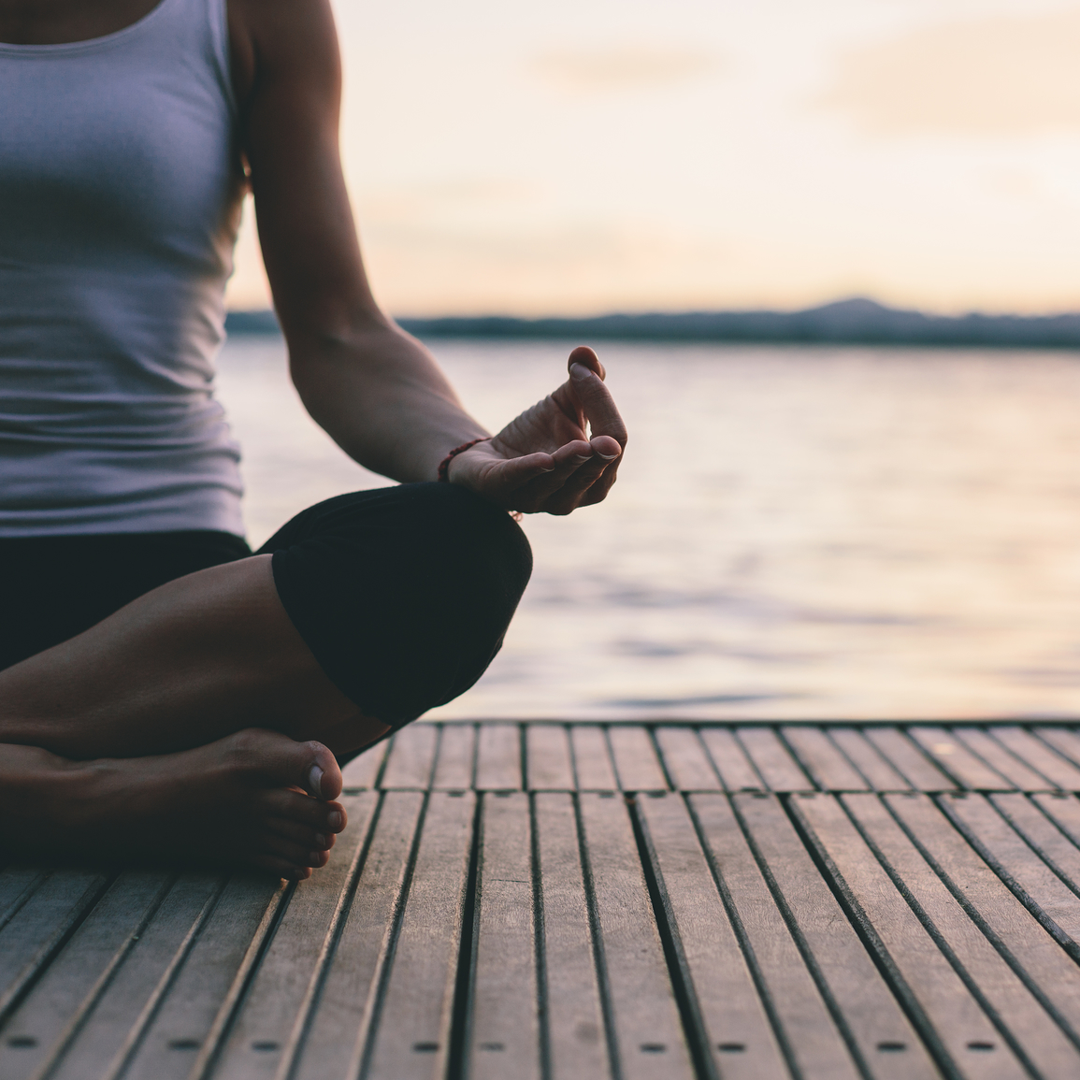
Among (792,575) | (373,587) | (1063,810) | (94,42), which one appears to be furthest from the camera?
(792,575)

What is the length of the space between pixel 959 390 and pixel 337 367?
27105 mm

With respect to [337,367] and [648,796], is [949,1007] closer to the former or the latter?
[648,796]

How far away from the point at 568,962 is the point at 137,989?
1.34 feet

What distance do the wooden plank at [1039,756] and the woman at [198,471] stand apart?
967 millimetres

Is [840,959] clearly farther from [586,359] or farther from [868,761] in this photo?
[868,761]

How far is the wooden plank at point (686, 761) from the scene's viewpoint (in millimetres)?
1876

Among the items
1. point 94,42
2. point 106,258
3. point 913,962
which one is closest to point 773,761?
point 913,962

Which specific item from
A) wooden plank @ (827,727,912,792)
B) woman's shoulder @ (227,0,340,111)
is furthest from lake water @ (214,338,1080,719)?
woman's shoulder @ (227,0,340,111)

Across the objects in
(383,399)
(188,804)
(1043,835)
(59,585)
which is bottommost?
(1043,835)

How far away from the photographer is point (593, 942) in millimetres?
1289

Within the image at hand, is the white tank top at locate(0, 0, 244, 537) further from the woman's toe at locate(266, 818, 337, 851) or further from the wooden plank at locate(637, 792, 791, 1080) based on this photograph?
the wooden plank at locate(637, 792, 791, 1080)

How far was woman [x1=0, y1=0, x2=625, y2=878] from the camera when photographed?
4.54 feet

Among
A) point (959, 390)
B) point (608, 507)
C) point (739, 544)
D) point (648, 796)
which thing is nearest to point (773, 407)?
point (959, 390)

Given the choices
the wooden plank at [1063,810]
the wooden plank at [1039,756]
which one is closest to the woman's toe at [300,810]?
the wooden plank at [1063,810]
